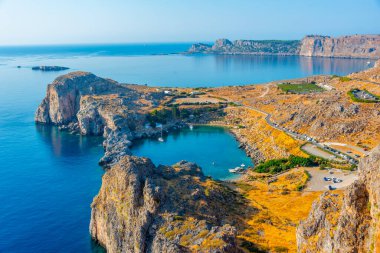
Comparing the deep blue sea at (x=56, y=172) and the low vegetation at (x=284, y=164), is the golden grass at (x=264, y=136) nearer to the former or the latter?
the low vegetation at (x=284, y=164)

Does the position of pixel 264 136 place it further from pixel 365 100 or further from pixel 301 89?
pixel 301 89

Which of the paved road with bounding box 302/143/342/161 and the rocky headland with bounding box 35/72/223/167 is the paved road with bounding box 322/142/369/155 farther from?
the rocky headland with bounding box 35/72/223/167

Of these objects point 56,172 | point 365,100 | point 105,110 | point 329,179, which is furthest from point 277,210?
point 105,110

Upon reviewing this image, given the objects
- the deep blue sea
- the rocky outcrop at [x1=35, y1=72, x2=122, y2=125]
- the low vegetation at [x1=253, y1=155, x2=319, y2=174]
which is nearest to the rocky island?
the low vegetation at [x1=253, y1=155, x2=319, y2=174]

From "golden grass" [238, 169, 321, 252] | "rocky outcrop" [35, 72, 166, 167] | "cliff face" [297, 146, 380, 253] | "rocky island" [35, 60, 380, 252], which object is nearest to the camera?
"cliff face" [297, 146, 380, 253]

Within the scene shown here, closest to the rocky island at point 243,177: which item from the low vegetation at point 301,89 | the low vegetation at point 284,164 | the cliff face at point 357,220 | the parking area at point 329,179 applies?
the cliff face at point 357,220

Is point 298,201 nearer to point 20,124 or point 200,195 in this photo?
point 200,195
